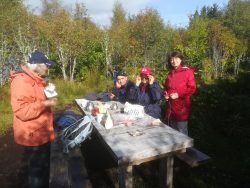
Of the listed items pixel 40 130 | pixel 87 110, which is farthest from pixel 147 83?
pixel 40 130

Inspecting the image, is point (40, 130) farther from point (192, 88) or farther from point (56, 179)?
point (192, 88)

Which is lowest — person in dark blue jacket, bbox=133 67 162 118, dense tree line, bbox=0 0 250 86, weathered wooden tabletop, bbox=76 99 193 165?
weathered wooden tabletop, bbox=76 99 193 165

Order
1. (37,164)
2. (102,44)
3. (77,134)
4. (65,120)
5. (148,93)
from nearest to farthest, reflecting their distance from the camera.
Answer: (37,164)
(77,134)
(148,93)
(65,120)
(102,44)

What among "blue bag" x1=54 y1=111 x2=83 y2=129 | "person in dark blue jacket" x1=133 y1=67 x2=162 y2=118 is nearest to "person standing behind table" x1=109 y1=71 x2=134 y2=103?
"person in dark blue jacket" x1=133 y1=67 x2=162 y2=118

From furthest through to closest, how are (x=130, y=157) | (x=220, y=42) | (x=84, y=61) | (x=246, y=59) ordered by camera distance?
(x=246, y=59)
(x=220, y=42)
(x=84, y=61)
(x=130, y=157)

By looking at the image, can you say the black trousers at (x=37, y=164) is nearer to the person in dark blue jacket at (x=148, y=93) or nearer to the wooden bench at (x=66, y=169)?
the wooden bench at (x=66, y=169)

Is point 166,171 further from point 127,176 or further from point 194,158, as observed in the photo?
point 127,176

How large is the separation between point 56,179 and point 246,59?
1771 centimetres

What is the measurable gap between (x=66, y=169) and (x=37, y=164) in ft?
1.17

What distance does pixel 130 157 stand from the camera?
293 centimetres

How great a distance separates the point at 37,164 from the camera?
355cm

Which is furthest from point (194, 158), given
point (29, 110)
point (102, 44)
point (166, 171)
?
point (102, 44)

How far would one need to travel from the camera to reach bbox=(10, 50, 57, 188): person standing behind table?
3143 mm

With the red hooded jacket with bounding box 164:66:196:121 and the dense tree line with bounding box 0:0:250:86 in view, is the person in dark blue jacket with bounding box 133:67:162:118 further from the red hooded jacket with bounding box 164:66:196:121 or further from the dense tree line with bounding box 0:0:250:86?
the dense tree line with bounding box 0:0:250:86
